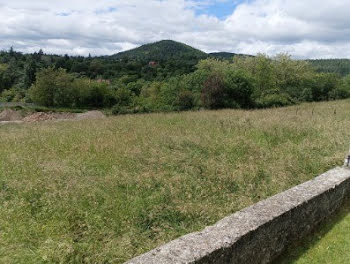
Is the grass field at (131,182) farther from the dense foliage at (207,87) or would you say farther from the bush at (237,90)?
the dense foliage at (207,87)

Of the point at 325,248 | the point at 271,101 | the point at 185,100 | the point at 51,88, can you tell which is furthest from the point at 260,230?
the point at 51,88

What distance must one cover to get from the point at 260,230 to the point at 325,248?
4.59ft

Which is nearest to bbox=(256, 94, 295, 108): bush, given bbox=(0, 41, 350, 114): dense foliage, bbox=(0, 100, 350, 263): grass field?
bbox=(0, 41, 350, 114): dense foliage

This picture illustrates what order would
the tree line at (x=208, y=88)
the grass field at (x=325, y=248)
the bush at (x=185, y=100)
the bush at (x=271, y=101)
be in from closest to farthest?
1. the grass field at (x=325, y=248)
2. the tree line at (x=208, y=88)
3. the bush at (x=185, y=100)
4. the bush at (x=271, y=101)

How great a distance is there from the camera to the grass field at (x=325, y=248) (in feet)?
13.3

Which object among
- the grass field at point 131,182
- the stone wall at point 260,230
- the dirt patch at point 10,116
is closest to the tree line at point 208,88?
the dirt patch at point 10,116

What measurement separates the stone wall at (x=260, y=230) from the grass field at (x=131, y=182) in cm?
101

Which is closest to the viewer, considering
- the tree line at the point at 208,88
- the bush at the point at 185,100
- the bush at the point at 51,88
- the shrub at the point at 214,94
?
the shrub at the point at 214,94

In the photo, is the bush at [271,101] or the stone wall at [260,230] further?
the bush at [271,101]

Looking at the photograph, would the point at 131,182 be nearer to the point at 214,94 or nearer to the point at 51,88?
the point at 214,94

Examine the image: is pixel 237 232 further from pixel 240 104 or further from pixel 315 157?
pixel 240 104

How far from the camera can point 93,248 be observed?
395 cm

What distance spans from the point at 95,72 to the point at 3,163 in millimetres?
95499

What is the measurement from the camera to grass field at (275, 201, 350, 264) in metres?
4.05
